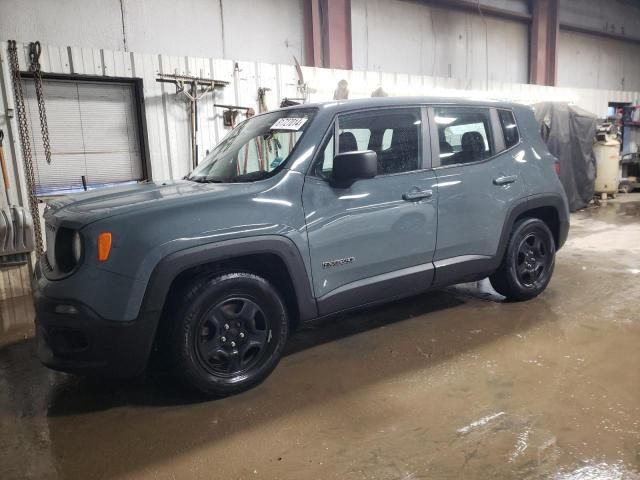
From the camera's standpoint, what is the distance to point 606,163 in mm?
10594

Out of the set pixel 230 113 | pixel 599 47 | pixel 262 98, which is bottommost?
pixel 230 113

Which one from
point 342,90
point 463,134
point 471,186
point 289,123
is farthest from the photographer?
point 342,90

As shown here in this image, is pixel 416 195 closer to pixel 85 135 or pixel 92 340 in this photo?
pixel 92 340

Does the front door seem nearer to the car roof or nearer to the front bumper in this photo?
the car roof

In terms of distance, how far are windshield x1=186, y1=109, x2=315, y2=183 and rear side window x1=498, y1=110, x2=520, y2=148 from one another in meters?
1.70

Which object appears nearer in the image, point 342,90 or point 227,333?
point 227,333

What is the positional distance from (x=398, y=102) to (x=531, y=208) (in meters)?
1.49

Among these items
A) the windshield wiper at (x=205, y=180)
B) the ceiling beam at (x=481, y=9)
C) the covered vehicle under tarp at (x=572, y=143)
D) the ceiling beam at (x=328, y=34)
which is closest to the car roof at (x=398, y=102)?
the windshield wiper at (x=205, y=180)

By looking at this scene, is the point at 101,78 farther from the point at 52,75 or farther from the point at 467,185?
the point at 467,185

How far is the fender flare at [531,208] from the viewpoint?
384cm

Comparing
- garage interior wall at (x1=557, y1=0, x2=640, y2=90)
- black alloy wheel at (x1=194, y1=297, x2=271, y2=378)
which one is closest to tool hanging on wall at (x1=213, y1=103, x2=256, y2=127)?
black alloy wheel at (x1=194, y1=297, x2=271, y2=378)

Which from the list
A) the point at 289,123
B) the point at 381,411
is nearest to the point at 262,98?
the point at 289,123

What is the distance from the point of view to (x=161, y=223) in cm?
248

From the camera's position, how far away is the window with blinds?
5.48 m
